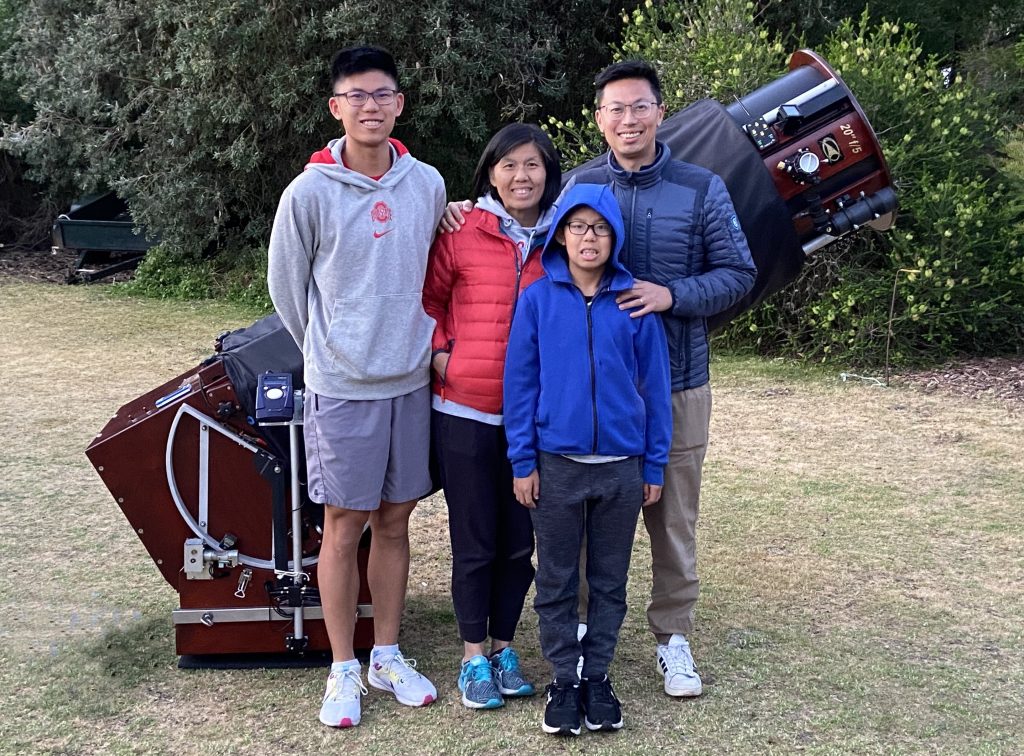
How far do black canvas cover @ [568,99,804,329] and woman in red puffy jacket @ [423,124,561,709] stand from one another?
394 mm

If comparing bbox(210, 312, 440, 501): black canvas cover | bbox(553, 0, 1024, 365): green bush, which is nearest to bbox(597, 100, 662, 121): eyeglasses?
bbox(210, 312, 440, 501): black canvas cover

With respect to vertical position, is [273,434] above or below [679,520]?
above

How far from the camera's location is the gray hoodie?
2959 millimetres

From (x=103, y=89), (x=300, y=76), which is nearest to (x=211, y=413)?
(x=300, y=76)

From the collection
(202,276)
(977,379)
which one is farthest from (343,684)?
(202,276)

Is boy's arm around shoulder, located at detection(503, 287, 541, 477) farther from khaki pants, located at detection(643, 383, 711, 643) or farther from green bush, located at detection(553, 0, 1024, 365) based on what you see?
green bush, located at detection(553, 0, 1024, 365)

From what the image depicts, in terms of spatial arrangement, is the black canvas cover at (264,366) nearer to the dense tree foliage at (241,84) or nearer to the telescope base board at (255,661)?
the telescope base board at (255,661)

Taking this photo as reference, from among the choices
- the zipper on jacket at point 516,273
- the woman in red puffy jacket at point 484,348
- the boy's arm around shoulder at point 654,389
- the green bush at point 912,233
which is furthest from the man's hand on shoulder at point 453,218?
the green bush at point 912,233

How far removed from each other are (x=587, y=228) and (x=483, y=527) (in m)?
0.90

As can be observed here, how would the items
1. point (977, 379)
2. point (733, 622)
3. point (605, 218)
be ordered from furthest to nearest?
point (977, 379) → point (733, 622) → point (605, 218)

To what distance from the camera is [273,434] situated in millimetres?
3326

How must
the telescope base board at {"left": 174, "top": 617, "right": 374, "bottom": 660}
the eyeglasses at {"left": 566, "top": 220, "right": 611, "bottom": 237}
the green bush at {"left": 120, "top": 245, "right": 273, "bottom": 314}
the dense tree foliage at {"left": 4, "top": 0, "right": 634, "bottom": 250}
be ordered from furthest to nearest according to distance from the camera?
the green bush at {"left": 120, "top": 245, "right": 273, "bottom": 314} < the dense tree foliage at {"left": 4, "top": 0, "right": 634, "bottom": 250} < the telescope base board at {"left": 174, "top": 617, "right": 374, "bottom": 660} < the eyeglasses at {"left": 566, "top": 220, "right": 611, "bottom": 237}

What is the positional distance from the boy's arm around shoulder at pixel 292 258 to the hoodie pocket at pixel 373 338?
Result: 0.11m

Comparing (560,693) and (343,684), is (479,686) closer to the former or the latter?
(560,693)
